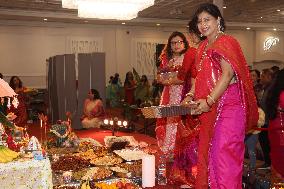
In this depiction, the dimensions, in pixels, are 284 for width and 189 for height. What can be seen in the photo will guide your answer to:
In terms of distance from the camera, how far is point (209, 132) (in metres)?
2.62

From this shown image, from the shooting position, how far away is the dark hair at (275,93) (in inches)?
166

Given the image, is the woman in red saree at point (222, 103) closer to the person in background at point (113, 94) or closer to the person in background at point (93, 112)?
the person in background at point (93, 112)

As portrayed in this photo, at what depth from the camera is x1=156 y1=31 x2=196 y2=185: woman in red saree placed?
166 inches

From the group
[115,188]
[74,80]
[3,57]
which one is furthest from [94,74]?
[115,188]

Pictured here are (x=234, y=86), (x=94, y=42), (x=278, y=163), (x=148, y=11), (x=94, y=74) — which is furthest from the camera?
(x=94, y=42)

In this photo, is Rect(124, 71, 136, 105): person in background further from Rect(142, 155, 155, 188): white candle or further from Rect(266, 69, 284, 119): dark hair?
Rect(142, 155, 155, 188): white candle

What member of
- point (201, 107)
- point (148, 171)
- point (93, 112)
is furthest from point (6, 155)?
point (93, 112)

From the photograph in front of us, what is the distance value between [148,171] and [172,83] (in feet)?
3.87

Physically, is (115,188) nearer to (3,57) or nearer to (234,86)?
(234,86)

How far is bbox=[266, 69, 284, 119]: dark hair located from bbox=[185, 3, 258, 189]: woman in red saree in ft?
5.86

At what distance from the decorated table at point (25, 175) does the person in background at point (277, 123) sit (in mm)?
2887

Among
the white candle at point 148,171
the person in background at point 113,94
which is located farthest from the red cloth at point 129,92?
the white candle at point 148,171

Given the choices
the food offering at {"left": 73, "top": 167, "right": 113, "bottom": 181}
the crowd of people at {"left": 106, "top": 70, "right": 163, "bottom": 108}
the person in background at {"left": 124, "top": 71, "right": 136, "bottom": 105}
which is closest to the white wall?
the crowd of people at {"left": 106, "top": 70, "right": 163, "bottom": 108}

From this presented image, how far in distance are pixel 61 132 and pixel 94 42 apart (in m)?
9.87
